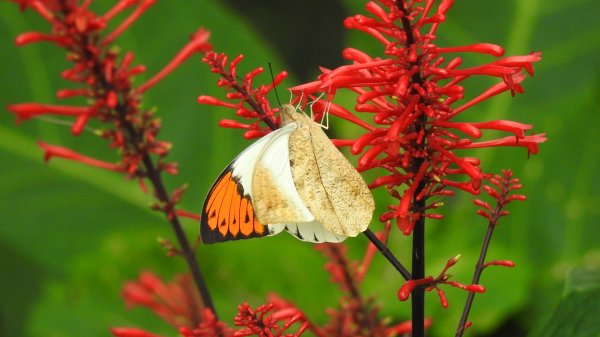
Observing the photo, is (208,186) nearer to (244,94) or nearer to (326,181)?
(326,181)

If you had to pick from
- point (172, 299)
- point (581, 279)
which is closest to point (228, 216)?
point (172, 299)

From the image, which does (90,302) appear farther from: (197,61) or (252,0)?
(252,0)

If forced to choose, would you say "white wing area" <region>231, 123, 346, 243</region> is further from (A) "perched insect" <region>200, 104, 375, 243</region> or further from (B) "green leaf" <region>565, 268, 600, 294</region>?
(B) "green leaf" <region>565, 268, 600, 294</region>

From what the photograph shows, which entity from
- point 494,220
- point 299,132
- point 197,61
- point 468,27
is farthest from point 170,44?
point 494,220

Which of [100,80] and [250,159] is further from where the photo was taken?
[250,159]

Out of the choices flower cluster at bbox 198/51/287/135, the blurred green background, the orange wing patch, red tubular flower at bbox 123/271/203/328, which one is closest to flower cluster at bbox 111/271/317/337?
red tubular flower at bbox 123/271/203/328

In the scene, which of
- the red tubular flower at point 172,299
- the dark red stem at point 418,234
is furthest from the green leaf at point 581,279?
the red tubular flower at point 172,299
